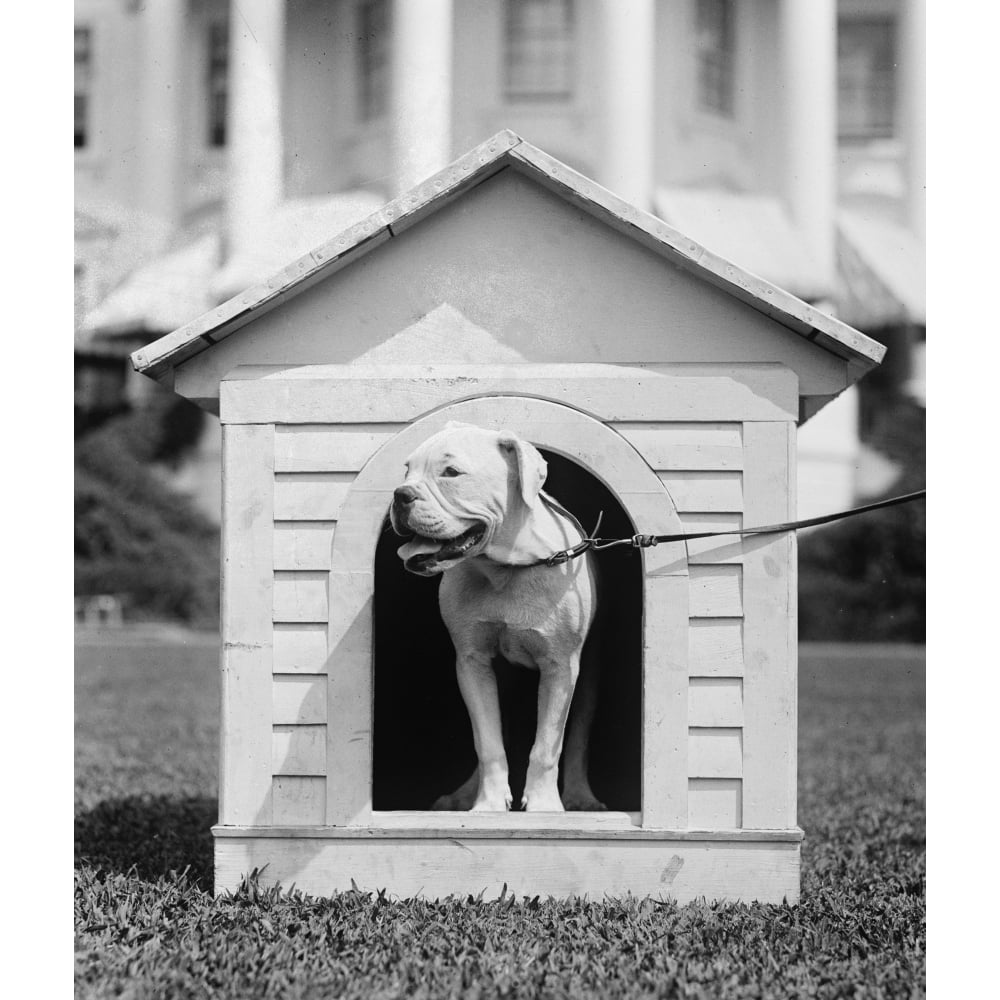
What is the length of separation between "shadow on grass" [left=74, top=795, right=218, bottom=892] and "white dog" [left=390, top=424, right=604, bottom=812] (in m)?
1.45

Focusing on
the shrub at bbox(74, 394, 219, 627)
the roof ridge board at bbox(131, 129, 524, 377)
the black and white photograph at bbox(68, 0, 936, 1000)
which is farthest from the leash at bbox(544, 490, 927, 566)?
the shrub at bbox(74, 394, 219, 627)

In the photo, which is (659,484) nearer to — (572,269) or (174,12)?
(572,269)

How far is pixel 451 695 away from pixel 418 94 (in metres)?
4.27

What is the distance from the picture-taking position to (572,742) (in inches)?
253

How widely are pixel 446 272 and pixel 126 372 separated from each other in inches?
783

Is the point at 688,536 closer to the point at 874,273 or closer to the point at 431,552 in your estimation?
the point at 431,552

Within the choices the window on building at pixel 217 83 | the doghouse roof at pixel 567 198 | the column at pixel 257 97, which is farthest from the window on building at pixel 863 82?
the doghouse roof at pixel 567 198

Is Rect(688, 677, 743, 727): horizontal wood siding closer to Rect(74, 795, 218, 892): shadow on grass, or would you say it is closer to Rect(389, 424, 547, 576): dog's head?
Rect(389, 424, 547, 576): dog's head

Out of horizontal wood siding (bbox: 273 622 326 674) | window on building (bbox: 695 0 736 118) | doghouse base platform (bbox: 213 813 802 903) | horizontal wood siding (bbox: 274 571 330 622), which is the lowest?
doghouse base platform (bbox: 213 813 802 903)

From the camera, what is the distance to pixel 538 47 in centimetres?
1253

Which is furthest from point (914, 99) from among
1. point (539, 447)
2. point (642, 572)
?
point (642, 572)

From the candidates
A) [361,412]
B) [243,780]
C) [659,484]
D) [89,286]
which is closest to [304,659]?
[243,780]

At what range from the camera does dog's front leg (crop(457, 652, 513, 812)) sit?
574cm

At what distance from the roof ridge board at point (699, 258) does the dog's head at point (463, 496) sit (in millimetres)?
991
